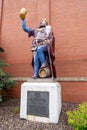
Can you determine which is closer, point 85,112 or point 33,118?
point 85,112

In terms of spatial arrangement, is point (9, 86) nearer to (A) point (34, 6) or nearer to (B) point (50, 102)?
(B) point (50, 102)

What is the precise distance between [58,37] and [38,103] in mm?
3324

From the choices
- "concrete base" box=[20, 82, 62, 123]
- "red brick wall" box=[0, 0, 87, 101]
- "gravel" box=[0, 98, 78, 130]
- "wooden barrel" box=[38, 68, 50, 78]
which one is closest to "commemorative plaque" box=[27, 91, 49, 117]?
"concrete base" box=[20, 82, 62, 123]

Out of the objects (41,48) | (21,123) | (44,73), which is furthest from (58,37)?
(21,123)

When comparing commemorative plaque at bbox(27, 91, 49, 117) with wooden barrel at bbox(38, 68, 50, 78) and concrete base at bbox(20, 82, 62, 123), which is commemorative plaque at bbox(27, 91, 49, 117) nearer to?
concrete base at bbox(20, 82, 62, 123)

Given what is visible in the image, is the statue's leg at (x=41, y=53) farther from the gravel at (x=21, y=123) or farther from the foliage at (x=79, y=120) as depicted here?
the foliage at (x=79, y=120)

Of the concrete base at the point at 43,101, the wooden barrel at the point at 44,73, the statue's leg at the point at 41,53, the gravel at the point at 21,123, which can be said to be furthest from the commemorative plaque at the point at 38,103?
the statue's leg at the point at 41,53

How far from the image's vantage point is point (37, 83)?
542cm

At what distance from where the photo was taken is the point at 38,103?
209 inches

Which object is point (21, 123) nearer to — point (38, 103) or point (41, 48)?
point (38, 103)

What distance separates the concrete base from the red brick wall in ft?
6.33

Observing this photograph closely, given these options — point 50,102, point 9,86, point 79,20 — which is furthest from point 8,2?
point 50,102

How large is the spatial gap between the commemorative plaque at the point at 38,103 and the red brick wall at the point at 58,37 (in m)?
1.93

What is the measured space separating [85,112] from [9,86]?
372 centimetres
